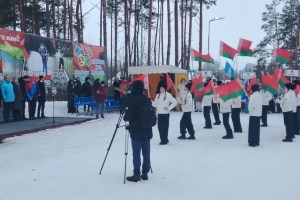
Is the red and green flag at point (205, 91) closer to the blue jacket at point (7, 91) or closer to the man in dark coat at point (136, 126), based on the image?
the blue jacket at point (7, 91)

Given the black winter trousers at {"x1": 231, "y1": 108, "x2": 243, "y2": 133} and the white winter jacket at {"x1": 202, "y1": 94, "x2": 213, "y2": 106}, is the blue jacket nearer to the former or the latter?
the white winter jacket at {"x1": 202, "y1": 94, "x2": 213, "y2": 106}

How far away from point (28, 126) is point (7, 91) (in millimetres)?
1739

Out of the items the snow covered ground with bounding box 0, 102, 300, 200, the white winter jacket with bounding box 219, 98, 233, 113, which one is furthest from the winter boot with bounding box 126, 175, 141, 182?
the white winter jacket with bounding box 219, 98, 233, 113

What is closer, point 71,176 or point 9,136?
point 71,176

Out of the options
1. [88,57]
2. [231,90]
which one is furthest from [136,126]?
[88,57]

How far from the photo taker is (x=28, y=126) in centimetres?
1603

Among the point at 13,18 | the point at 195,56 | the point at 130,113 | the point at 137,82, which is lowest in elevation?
the point at 130,113

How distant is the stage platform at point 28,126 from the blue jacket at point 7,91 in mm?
992

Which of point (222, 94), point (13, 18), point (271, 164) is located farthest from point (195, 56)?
point (13, 18)

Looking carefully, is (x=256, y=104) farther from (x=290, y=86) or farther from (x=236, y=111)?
(x=236, y=111)

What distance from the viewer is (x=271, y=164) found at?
978 centimetres

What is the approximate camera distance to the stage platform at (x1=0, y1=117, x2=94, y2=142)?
14211 mm

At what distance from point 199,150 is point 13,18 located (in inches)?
987

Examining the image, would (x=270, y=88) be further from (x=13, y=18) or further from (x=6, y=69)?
(x=13, y=18)
